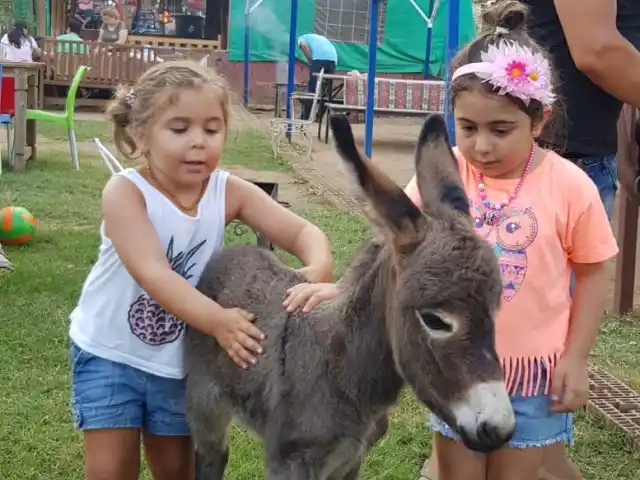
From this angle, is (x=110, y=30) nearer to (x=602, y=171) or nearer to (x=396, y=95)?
(x=396, y=95)

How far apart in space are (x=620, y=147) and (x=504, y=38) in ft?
3.91

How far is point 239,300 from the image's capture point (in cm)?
291

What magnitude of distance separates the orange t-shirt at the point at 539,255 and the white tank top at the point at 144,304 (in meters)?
0.75

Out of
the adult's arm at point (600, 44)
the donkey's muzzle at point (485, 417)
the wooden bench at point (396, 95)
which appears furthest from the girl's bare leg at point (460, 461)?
the wooden bench at point (396, 95)

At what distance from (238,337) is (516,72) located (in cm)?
119

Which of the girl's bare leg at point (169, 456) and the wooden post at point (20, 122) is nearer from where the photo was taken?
the girl's bare leg at point (169, 456)

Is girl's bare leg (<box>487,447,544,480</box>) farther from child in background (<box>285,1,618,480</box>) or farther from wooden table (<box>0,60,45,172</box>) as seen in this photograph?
wooden table (<box>0,60,45,172</box>)

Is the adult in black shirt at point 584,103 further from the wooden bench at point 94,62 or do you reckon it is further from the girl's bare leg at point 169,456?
the wooden bench at point 94,62

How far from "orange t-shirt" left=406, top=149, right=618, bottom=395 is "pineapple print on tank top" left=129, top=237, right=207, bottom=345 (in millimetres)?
833

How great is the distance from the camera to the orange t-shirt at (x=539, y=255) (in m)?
2.71

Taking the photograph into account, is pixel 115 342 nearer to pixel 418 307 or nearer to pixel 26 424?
pixel 418 307

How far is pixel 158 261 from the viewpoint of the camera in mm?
2711

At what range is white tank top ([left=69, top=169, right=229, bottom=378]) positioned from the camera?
2912 mm

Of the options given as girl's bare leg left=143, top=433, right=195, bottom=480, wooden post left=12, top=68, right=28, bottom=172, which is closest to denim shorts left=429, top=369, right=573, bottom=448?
girl's bare leg left=143, top=433, right=195, bottom=480
